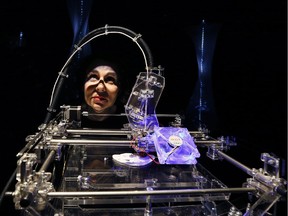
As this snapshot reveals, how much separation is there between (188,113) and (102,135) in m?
0.78

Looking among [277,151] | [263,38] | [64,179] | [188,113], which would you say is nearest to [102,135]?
[64,179]

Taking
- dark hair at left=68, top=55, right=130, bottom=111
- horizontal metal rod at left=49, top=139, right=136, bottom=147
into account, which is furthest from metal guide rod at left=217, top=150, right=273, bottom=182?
dark hair at left=68, top=55, right=130, bottom=111

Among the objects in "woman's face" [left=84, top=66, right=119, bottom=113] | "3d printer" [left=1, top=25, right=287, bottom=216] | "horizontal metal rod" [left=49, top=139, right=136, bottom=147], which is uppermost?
"woman's face" [left=84, top=66, right=119, bottom=113]

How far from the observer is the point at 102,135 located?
4.92ft

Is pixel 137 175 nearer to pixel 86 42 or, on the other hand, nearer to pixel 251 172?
pixel 251 172

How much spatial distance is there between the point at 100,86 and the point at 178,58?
627 mm

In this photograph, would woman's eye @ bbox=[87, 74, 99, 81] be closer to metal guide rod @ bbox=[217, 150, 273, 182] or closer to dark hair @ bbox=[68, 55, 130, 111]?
dark hair @ bbox=[68, 55, 130, 111]

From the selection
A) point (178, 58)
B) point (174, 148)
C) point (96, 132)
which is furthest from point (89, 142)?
point (178, 58)

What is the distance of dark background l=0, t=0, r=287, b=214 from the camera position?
135 cm

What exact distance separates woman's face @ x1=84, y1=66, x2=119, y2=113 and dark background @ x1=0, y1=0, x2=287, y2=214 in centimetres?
18

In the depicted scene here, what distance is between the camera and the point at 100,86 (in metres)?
1.79

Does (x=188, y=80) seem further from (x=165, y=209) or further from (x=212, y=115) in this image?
(x=165, y=209)

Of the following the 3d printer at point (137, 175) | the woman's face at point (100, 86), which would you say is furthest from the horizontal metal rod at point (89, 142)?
the woman's face at point (100, 86)

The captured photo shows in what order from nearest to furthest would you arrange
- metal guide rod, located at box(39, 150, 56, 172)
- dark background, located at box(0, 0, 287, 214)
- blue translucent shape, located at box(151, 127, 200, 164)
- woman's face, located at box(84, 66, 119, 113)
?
metal guide rod, located at box(39, 150, 56, 172) → blue translucent shape, located at box(151, 127, 200, 164) → dark background, located at box(0, 0, 287, 214) → woman's face, located at box(84, 66, 119, 113)
